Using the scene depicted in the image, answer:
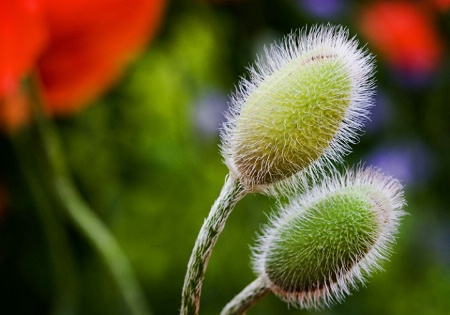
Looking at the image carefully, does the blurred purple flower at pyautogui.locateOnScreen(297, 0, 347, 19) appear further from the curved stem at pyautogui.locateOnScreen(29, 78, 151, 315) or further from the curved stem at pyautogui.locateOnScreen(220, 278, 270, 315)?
the curved stem at pyautogui.locateOnScreen(220, 278, 270, 315)

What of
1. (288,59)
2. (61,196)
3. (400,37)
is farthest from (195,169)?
(288,59)

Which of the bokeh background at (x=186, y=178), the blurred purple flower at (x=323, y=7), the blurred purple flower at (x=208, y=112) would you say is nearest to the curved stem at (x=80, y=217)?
the bokeh background at (x=186, y=178)

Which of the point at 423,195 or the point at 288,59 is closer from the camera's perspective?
the point at 288,59

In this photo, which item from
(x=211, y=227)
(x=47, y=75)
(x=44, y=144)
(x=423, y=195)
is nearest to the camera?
(x=211, y=227)

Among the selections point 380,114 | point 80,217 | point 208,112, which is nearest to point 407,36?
point 380,114

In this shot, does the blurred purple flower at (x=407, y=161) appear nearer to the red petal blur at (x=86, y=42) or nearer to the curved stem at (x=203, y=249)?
the red petal blur at (x=86, y=42)

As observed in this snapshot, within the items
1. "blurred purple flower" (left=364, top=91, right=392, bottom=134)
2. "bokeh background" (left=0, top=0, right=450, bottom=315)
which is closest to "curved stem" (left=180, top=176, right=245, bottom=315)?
"bokeh background" (left=0, top=0, right=450, bottom=315)

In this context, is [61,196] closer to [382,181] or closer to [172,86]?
[382,181]

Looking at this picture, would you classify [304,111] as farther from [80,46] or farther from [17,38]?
[80,46]
